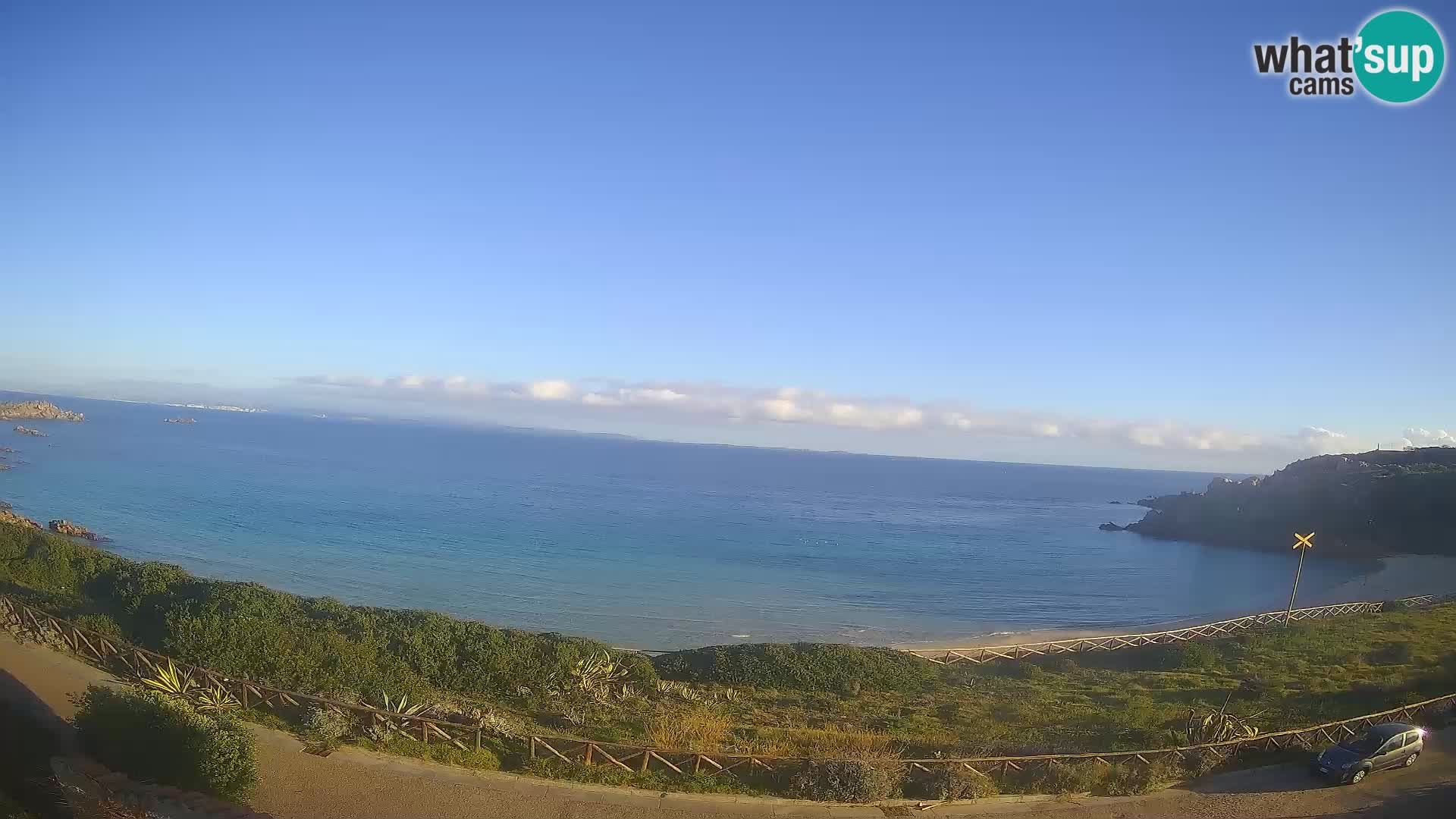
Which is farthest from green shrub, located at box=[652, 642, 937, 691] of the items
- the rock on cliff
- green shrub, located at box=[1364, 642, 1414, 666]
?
the rock on cliff

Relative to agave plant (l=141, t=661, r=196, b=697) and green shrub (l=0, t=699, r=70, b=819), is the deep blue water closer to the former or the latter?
agave plant (l=141, t=661, r=196, b=697)

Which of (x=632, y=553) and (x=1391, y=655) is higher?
(x=1391, y=655)

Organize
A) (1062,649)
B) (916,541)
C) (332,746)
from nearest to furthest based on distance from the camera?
(332,746)
(1062,649)
(916,541)

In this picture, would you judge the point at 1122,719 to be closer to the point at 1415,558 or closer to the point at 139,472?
the point at 1415,558

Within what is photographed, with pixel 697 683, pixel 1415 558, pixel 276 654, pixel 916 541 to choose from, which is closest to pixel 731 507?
pixel 916 541

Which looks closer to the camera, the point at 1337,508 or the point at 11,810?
the point at 11,810

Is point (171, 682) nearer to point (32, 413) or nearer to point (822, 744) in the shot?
point (822, 744)

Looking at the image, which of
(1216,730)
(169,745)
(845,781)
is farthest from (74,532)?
→ (1216,730)

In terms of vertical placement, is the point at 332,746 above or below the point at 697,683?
above
